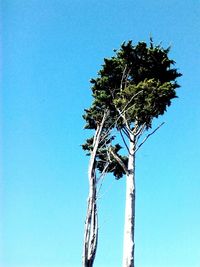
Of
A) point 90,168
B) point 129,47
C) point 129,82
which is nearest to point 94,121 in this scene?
point 129,82

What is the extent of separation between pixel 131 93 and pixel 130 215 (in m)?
4.96

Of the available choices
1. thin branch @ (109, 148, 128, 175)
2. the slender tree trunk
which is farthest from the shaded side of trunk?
thin branch @ (109, 148, 128, 175)

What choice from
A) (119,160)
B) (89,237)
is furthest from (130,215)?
(89,237)

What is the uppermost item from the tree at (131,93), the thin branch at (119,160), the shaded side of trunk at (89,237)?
the tree at (131,93)

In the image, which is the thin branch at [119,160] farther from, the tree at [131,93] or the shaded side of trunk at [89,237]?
the shaded side of trunk at [89,237]

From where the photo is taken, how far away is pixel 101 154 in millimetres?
19484

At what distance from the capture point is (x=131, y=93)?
18.7 m

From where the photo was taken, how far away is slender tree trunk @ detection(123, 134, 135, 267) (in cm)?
1653

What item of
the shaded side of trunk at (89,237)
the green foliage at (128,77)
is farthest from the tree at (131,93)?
the shaded side of trunk at (89,237)

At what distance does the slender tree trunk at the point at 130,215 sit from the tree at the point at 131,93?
44 mm

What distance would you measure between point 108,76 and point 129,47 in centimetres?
154

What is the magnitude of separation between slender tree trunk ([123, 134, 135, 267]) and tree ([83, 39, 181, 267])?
4cm

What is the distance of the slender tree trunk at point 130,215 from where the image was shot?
1653cm

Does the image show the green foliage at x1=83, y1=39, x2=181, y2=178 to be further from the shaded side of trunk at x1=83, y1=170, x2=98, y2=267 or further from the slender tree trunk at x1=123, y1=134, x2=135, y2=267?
the shaded side of trunk at x1=83, y1=170, x2=98, y2=267
